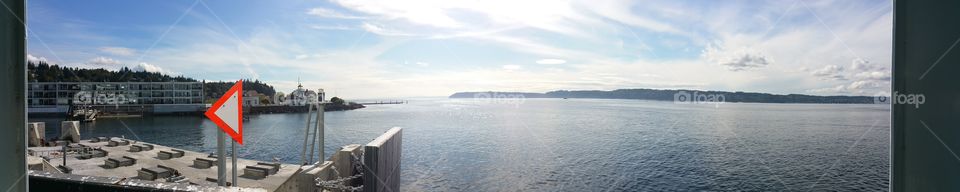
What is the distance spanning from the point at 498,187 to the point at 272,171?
13.7m

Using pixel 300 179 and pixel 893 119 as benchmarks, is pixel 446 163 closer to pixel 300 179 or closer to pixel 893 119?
pixel 300 179

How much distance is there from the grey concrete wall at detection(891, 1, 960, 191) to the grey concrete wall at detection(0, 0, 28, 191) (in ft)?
12.9

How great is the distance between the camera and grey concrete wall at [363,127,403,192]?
353 inches

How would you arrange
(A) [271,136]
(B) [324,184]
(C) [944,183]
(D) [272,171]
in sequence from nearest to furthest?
(C) [944,183] → (B) [324,184] → (D) [272,171] → (A) [271,136]

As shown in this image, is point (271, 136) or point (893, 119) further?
point (271, 136)

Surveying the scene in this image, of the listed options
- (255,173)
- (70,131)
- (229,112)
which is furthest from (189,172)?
(70,131)

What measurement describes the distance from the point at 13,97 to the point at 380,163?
7.54 metres

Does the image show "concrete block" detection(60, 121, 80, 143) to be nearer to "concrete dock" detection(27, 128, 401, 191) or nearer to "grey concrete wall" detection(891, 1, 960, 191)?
"concrete dock" detection(27, 128, 401, 191)

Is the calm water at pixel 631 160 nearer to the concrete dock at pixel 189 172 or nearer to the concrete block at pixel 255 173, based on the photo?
the concrete block at pixel 255 173

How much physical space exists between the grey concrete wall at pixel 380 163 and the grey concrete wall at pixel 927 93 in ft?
26.6

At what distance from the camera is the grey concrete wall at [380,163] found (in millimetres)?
8961

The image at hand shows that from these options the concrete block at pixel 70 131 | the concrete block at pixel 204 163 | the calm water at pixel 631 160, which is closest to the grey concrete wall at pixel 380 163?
the concrete block at pixel 204 163

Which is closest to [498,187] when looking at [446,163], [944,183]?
[446,163]

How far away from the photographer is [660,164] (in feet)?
109
